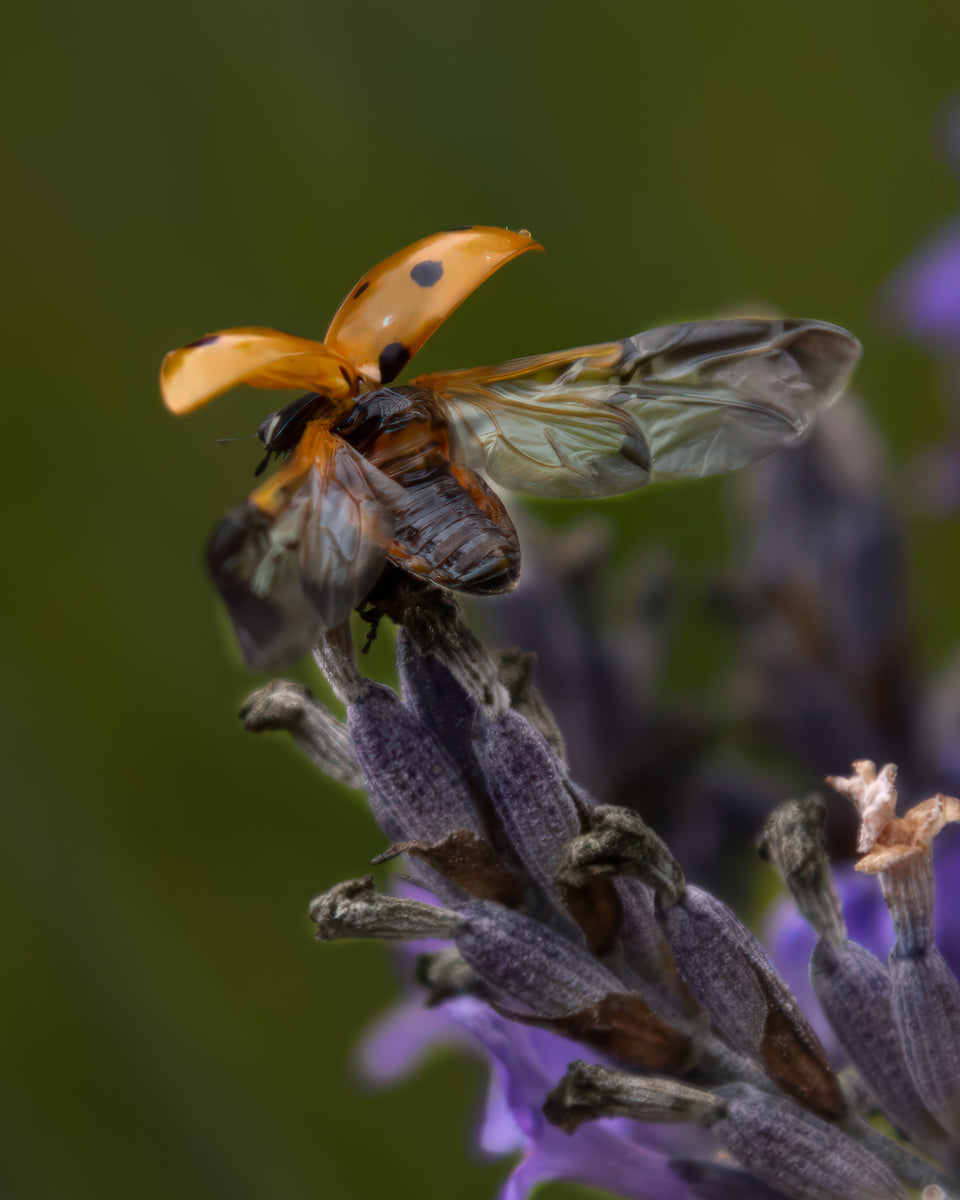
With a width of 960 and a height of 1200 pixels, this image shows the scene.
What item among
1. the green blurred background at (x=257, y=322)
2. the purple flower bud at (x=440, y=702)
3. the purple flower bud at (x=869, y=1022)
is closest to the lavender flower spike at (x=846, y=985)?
the purple flower bud at (x=869, y=1022)

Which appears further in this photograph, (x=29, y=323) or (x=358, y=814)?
(x=29, y=323)

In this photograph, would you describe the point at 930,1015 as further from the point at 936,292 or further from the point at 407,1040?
the point at 936,292

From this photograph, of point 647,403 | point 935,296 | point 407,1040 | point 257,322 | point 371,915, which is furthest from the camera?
point 257,322

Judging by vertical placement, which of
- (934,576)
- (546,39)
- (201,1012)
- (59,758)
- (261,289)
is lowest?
(934,576)

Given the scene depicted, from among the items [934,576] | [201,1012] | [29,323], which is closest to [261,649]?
[201,1012]

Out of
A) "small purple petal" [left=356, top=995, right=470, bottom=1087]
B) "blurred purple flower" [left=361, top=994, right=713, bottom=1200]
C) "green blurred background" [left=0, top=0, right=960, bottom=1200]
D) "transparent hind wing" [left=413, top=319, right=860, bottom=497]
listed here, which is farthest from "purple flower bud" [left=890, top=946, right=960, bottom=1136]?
"green blurred background" [left=0, top=0, right=960, bottom=1200]

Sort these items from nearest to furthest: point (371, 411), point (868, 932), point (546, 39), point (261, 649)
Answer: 1. point (261, 649)
2. point (371, 411)
3. point (868, 932)
4. point (546, 39)

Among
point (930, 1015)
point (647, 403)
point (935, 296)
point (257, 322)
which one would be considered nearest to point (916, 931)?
point (930, 1015)

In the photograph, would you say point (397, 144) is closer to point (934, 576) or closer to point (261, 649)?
point (934, 576)
